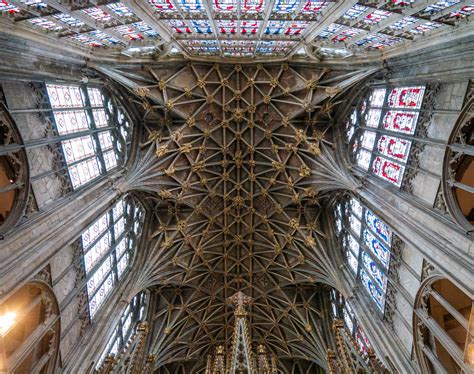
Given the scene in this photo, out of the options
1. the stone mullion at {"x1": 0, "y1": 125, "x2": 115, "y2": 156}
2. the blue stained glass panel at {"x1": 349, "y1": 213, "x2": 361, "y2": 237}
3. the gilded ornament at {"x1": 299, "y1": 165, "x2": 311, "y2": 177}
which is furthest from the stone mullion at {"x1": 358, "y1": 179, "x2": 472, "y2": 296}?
the stone mullion at {"x1": 0, "y1": 125, "x2": 115, "y2": 156}

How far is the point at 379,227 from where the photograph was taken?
1496 cm

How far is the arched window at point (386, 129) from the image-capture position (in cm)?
1272

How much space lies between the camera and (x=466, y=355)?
19.7ft

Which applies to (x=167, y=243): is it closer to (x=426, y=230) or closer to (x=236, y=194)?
(x=236, y=194)

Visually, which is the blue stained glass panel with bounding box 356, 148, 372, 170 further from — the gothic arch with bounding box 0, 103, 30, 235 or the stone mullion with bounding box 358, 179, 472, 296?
the gothic arch with bounding box 0, 103, 30, 235

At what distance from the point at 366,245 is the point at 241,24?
36.9 feet

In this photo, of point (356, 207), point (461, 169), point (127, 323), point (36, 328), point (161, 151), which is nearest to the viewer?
point (461, 169)

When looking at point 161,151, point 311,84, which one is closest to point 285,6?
point 311,84

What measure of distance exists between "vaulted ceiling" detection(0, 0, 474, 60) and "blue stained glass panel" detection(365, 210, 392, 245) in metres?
6.92

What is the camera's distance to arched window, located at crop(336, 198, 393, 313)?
14.5 meters

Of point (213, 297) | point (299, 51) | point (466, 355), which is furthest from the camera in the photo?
point (213, 297)

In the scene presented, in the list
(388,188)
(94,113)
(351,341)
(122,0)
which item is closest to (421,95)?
(388,188)

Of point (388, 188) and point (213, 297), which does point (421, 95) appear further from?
A: point (213, 297)

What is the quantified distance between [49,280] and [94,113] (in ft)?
24.1
